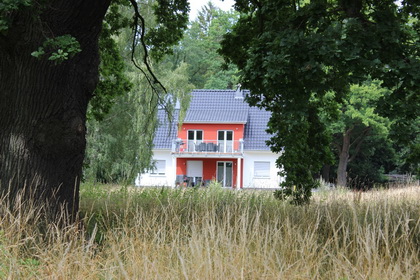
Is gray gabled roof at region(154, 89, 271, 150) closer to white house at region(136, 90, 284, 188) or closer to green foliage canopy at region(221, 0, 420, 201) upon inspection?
white house at region(136, 90, 284, 188)

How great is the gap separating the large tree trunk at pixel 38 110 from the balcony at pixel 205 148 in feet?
113

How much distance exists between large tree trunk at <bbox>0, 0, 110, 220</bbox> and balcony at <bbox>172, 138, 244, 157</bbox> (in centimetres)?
3451

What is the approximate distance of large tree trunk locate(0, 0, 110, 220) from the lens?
6684mm

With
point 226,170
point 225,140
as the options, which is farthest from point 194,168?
point 225,140

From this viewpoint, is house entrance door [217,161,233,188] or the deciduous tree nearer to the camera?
the deciduous tree

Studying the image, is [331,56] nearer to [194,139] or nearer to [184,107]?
[184,107]

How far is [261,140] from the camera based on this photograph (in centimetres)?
4212

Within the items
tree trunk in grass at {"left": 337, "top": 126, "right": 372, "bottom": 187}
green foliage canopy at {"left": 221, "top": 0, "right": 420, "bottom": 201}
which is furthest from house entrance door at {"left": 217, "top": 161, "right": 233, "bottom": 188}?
green foliage canopy at {"left": 221, "top": 0, "right": 420, "bottom": 201}

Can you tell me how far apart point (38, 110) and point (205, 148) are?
3498 centimetres

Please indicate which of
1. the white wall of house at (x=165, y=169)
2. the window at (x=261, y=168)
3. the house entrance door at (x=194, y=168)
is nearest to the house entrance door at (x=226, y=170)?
the house entrance door at (x=194, y=168)

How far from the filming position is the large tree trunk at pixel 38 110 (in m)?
6.68

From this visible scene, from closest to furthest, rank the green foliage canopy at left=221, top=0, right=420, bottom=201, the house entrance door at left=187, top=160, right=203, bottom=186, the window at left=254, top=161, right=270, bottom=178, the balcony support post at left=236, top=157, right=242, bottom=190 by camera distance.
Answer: the green foliage canopy at left=221, top=0, right=420, bottom=201, the balcony support post at left=236, top=157, right=242, bottom=190, the window at left=254, top=161, right=270, bottom=178, the house entrance door at left=187, top=160, right=203, bottom=186

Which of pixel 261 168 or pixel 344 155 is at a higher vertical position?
pixel 344 155

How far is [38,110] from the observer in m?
6.77
